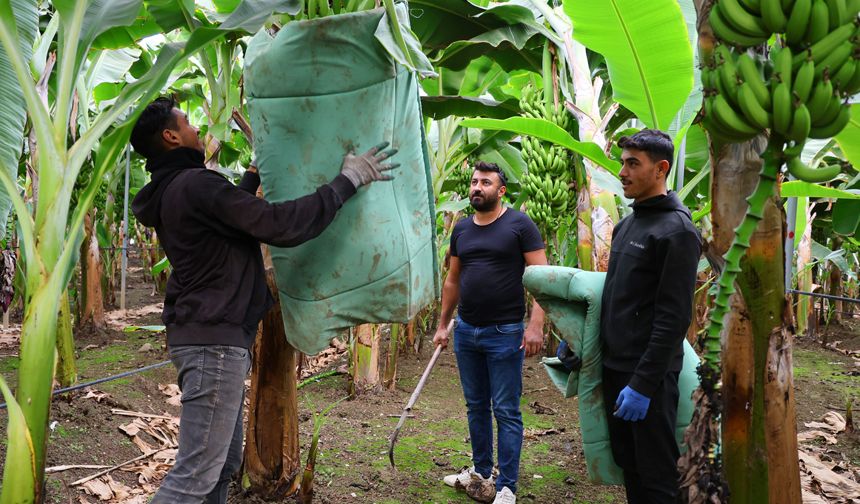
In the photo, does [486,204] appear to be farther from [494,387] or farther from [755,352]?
[755,352]

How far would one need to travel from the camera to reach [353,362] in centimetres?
486

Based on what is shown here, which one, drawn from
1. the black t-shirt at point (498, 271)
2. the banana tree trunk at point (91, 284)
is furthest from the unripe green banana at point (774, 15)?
the banana tree trunk at point (91, 284)

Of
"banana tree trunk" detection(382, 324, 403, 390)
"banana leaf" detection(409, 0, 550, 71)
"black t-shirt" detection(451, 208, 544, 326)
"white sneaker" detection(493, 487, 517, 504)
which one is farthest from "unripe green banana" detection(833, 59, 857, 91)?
"banana tree trunk" detection(382, 324, 403, 390)

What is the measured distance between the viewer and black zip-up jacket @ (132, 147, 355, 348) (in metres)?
1.82

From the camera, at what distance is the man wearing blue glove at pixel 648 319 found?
2.12 meters

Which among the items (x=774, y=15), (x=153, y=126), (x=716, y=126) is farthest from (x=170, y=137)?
(x=774, y=15)

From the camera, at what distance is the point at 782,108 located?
1.30 meters

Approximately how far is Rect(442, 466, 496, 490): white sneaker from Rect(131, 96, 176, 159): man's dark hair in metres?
2.15

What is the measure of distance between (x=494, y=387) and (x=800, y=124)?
2075 millimetres

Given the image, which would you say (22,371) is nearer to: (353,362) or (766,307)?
(766,307)

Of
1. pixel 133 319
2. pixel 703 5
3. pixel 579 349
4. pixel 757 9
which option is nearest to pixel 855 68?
pixel 757 9

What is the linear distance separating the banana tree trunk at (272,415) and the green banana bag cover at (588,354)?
109cm

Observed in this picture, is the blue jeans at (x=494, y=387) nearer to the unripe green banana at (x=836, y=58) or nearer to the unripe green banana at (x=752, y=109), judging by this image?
the unripe green banana at (x=752, y=109)

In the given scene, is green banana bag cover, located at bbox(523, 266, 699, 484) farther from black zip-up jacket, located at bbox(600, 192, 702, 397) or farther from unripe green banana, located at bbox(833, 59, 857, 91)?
unripe green banana, located at bbox(833, 59, 857, 91)
